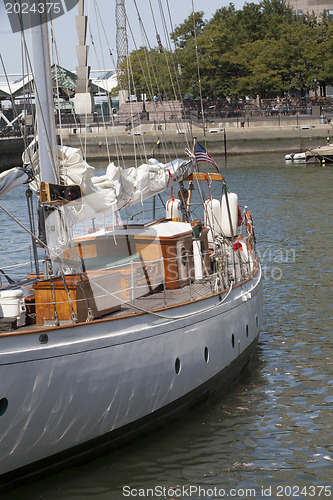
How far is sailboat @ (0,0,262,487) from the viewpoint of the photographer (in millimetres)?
11836

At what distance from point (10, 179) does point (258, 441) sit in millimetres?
6613

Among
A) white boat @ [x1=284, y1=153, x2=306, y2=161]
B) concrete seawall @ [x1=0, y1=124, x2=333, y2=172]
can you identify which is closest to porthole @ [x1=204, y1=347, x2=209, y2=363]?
white boat @ [x1=284, y1=153, x2=306, y2=161]

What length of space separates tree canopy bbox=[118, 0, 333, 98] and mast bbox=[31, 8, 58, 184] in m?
77.3

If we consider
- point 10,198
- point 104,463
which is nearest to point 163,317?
point 104,463

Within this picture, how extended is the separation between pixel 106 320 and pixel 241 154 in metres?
67.3

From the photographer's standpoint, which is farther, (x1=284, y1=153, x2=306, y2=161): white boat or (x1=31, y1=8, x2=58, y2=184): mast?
(x1=284, y1=153, x2=306, y2=161): white boat

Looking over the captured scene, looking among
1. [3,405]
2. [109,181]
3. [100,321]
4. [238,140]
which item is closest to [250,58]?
[238,140]

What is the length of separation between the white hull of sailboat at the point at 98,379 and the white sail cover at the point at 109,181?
2714 mm

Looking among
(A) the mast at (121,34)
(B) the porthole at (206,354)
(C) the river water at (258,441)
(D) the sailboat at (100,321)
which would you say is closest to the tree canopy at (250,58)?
(A) the mast at (121,34)

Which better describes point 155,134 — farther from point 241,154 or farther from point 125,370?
point 125,370

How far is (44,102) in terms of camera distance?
45.8ft

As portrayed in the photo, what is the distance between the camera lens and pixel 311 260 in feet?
97.8

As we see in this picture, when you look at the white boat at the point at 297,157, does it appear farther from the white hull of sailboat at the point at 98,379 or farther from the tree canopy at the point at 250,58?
the white hull of sailboat at the point at 98,379

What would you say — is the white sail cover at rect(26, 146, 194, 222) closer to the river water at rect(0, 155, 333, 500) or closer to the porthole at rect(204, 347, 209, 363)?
the porthole at rect(204, 347, 209, 363)
